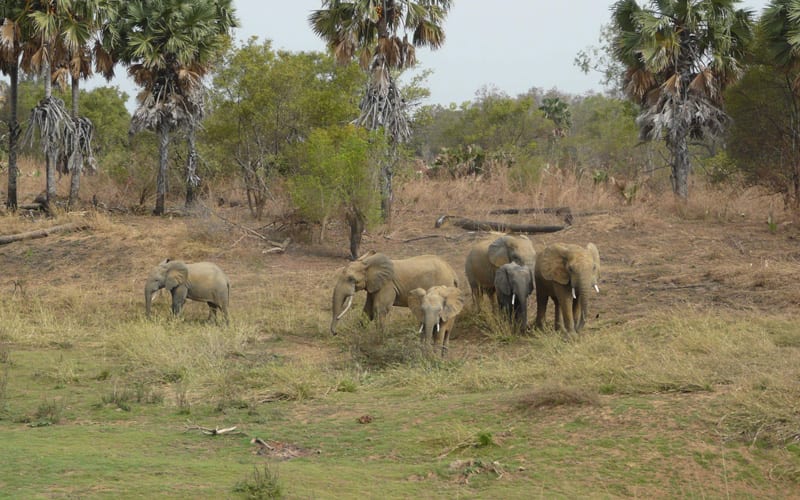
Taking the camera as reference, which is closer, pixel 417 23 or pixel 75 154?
pixel 417 23

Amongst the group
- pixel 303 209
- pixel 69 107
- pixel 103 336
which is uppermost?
pixel 69 107

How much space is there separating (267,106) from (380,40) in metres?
4.52

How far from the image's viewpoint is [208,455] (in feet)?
25.5

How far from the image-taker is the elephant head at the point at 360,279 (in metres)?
13.6

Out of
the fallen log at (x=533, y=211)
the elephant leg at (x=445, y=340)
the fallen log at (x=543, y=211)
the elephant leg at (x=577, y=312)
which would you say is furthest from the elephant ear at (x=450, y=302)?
the fallen log at (x=533, y=211)

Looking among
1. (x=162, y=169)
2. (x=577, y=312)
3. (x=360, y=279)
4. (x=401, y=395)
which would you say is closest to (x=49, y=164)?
(x=162, y=169)

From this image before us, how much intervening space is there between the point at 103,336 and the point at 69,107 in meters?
29.2

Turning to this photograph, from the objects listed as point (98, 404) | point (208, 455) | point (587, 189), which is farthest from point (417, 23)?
point (208, 455)

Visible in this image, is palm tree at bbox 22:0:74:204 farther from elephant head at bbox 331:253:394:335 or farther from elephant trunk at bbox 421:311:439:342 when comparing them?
elephant trunk at bbox 421:311:439:342

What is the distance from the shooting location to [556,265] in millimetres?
13023

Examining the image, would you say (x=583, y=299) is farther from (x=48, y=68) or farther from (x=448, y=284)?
(x=48, y=68)

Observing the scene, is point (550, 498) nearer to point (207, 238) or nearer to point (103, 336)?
point (103, 336)

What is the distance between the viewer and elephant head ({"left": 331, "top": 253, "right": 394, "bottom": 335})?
13555mm

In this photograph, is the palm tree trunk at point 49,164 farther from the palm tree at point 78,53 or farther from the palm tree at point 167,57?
the palm tree at point 167,57
